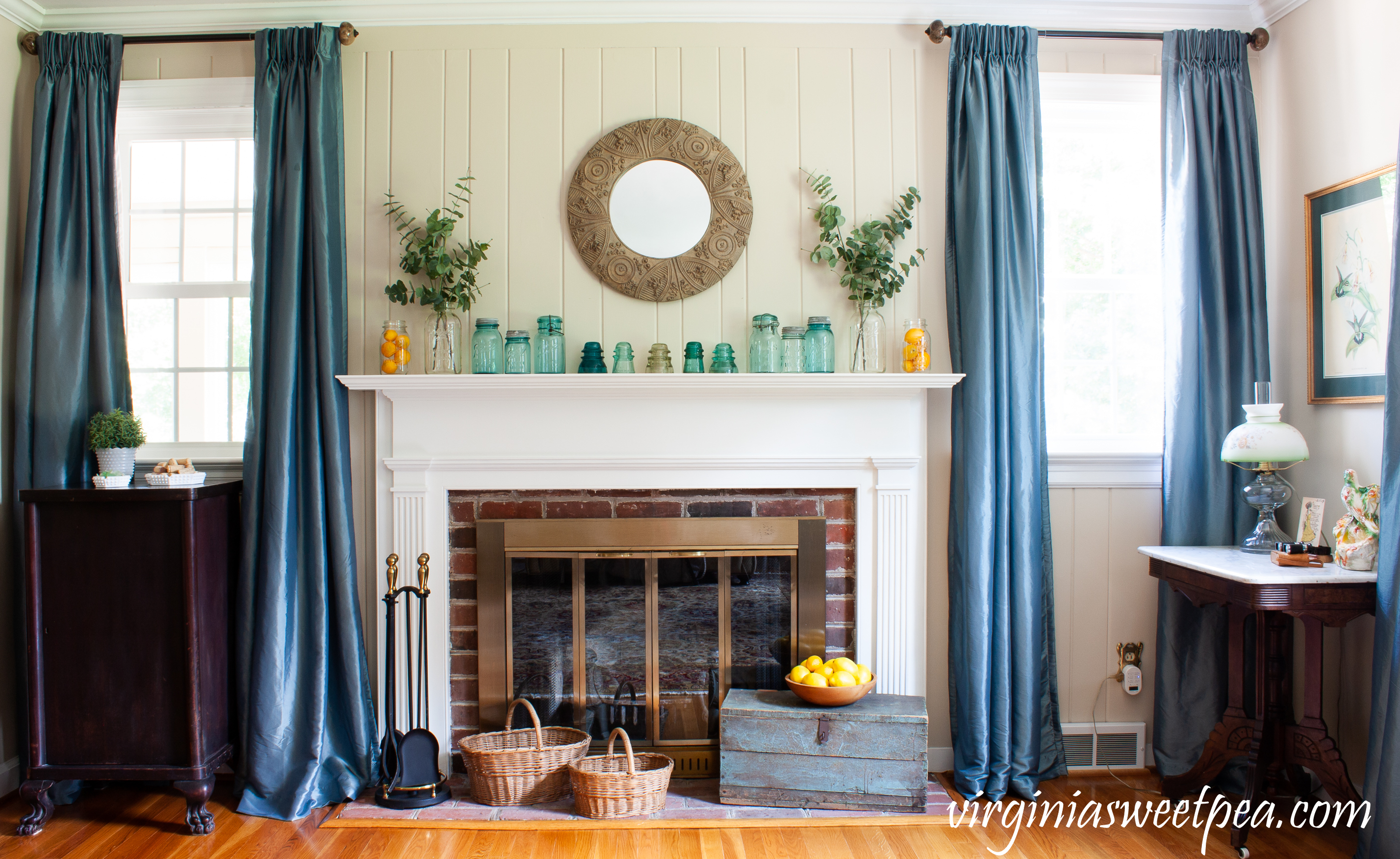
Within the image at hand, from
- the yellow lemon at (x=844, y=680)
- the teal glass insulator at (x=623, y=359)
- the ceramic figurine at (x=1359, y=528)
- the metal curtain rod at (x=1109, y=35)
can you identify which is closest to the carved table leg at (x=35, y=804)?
the teal glass insulator at (x=623, y=359)

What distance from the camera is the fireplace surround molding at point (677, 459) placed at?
2572 mm

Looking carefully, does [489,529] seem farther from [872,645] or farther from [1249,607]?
[1249,607]

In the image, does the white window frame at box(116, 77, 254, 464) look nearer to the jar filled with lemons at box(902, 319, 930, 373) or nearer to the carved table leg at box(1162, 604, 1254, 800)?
the jar filled with lemons at box(902, 319, 930, 373)

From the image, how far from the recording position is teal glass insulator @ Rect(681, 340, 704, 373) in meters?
2.53

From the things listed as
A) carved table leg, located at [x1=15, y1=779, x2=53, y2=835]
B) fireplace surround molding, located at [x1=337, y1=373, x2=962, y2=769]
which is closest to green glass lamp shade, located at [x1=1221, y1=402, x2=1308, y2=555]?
fireplace surround molding, located at [x1=337, y1=373, x2=962, y2=769]

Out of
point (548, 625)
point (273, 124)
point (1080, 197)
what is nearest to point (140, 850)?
point (548, 625)

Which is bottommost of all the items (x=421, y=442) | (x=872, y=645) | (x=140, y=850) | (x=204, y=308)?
(x=140, y=850)

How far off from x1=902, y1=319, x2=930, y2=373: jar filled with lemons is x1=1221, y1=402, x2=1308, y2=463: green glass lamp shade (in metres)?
0.89

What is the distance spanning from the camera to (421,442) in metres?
2.59

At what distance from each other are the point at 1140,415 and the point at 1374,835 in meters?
1.37

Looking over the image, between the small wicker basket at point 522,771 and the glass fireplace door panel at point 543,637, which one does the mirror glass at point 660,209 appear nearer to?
the glass fireplace door panel at point 543,637

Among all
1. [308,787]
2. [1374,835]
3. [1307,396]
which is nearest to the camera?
[1374,835]

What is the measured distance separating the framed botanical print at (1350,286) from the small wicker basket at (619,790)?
2.33 metres

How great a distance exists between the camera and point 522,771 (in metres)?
2.41
